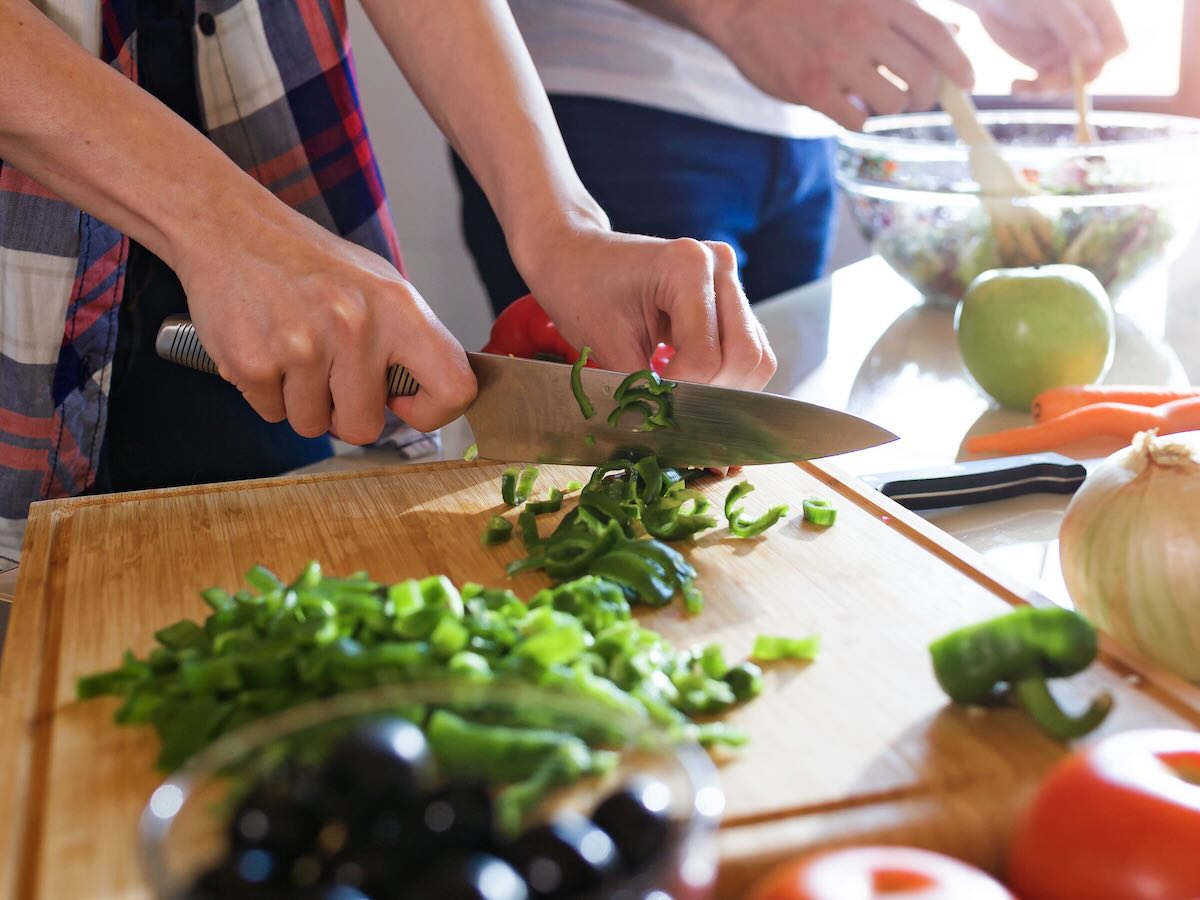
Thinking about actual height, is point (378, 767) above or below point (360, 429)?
above

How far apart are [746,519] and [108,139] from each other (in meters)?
0.75

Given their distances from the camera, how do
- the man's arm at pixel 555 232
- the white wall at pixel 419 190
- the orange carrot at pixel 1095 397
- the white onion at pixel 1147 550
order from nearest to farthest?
the white onion at pixel 1147 550 < the man's arm at pixel 555 232 < the orange carrot at pixel 1095 397 < the white wall at pixel 419 190

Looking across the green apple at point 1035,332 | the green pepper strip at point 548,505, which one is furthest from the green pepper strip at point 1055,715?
the green apple at point 1035,332

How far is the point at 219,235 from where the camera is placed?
1.23 metres

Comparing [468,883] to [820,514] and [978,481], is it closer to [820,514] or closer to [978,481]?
[820,514]

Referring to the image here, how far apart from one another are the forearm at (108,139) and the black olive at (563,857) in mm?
855

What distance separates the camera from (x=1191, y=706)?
94 cm

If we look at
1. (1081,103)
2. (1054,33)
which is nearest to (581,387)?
(1081,103)

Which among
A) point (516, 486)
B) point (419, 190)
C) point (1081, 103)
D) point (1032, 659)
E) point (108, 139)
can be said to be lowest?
point (419, 190)

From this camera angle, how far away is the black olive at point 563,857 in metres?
0.53

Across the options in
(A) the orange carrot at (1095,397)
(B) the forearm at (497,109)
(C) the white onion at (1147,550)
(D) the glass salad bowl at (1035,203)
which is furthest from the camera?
(D) the glass salad bowl at (1035,203)

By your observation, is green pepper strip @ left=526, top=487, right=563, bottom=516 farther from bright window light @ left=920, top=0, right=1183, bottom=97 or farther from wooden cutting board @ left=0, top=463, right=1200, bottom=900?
bright window light @ left=920, top=0, right=1183, bottom=97

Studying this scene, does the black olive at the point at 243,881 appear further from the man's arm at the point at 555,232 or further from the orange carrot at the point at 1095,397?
the orange carrot at the point at 1095,397

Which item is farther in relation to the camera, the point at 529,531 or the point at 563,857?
the point at 529,531
